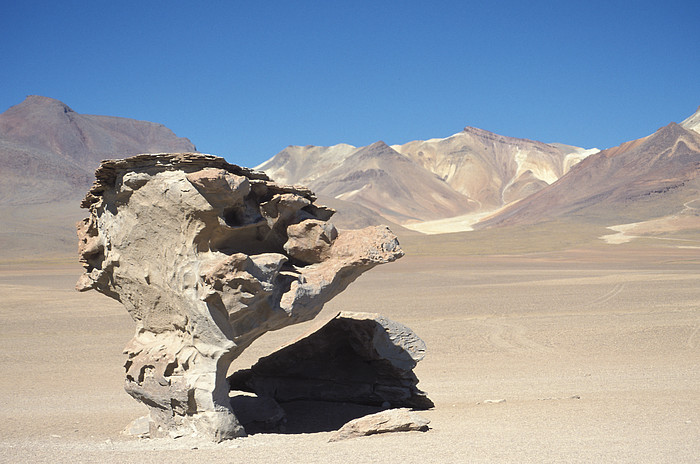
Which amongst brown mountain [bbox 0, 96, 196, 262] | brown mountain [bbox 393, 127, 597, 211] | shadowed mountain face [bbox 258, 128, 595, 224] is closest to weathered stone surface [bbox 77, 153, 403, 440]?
brown mountain [bbox 0, 96, 196, 262]

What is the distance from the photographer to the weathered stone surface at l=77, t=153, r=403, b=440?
8227 millimetres

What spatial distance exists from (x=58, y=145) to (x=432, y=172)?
289ft

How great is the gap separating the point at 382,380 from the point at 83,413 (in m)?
4.86

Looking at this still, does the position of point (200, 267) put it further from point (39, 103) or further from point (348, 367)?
point (39, 103)

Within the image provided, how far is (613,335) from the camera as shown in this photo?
18.0m

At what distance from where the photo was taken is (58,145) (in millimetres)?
136875

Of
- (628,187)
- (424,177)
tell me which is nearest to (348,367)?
(628,187)

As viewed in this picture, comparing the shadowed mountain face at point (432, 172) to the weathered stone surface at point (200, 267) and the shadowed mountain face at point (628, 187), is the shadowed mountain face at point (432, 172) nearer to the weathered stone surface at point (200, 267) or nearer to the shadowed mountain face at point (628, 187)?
the shadowed mountain face at point (628, 187)

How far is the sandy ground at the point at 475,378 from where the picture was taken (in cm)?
756

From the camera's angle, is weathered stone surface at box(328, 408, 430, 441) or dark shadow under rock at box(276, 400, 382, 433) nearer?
weathered stone surface at box(328, 408, 430, 441)

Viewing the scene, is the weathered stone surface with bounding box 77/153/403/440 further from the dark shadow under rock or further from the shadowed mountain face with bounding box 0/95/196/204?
the shadowed mountain face with bounding box 0/95/196/204

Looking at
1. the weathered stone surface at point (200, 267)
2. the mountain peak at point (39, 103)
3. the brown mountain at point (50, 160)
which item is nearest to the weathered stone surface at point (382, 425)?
the weathered stone surface at point (200, 267)

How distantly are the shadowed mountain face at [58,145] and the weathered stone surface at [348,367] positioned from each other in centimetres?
9894

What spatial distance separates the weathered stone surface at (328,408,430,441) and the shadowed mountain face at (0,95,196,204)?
334 feet
